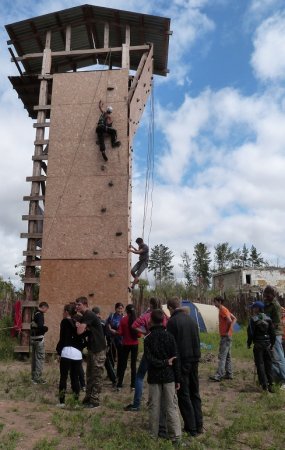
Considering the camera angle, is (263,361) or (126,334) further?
(263,361)

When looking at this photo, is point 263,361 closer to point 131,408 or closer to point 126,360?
point 126,360

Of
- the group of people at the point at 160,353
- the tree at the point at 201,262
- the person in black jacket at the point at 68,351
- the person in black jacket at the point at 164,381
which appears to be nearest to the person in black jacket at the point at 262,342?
the group of people at the point at 160,353

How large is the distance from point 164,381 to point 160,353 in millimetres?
346

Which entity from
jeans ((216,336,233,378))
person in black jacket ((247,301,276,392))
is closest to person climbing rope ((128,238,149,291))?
jeans ((216,336,233,378))

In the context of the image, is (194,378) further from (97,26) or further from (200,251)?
(200,251)

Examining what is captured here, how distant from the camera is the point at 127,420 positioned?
6.34 meters

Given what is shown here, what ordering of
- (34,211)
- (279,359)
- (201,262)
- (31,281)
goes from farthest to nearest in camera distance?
(201,262)
(34,211)
(31,281)
(279,359)

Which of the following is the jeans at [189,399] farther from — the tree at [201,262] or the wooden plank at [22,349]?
the tree at [201,262]

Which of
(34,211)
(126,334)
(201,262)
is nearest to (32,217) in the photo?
(34,211)

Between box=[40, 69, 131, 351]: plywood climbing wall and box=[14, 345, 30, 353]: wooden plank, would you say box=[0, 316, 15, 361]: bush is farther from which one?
box=[40, 69, 131, 351]: plywood climbing wall

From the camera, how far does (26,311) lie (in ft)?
39.0

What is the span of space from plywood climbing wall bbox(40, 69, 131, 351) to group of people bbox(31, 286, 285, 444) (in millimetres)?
2515

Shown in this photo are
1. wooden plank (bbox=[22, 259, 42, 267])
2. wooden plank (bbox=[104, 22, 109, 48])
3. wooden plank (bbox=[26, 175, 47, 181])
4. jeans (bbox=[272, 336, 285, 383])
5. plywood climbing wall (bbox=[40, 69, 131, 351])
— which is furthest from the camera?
wooden plank (bbox=[104, 22, 109, 48])

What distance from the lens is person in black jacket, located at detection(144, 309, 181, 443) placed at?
17.9 ft
